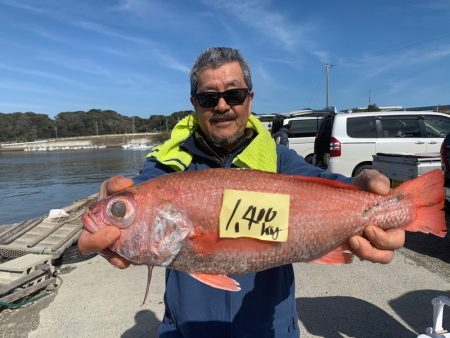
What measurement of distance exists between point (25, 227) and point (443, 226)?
8850 millimetres

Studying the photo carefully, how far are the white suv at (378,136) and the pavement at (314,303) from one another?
503 centimetres

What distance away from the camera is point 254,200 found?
1814 mm

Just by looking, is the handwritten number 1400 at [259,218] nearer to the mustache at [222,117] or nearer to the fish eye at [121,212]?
the fish eye at [121,212]

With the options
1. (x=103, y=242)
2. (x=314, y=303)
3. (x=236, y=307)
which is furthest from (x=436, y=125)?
(x=103, y=242)

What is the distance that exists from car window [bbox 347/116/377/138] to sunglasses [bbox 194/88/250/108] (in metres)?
9.86

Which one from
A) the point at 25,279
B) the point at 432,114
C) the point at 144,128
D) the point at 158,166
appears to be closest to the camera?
the point at 158,166

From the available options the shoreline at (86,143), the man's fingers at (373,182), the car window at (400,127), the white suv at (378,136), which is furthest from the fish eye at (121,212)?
the shoreline at (86,143)

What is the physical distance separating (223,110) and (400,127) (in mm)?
10697

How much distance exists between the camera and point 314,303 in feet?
16.7

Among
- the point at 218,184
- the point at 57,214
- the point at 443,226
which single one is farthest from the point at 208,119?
the point at 57,214

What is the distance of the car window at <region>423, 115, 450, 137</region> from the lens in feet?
37.8

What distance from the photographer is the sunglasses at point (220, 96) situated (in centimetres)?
233

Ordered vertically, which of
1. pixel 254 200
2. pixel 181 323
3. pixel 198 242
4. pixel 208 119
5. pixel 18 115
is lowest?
pixel 181 323

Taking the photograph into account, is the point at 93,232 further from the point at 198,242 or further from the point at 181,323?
the point at 181,323
